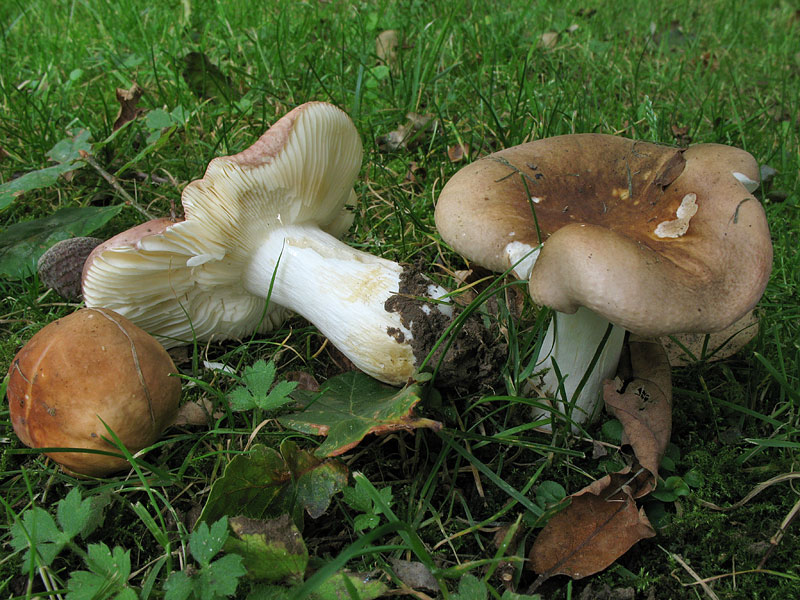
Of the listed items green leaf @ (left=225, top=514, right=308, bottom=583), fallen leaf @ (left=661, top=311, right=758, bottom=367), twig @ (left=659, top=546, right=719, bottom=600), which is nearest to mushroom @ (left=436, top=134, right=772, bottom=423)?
fallen leaf @ (left=661, top=311, right=758, bottom=367)

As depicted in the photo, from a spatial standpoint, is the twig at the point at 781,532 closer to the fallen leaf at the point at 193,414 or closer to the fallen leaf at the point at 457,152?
the fallen leaf at the point at 193,414

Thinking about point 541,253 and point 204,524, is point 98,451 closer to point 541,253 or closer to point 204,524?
point 204,524

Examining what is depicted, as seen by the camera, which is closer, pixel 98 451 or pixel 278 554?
pixel 278 554

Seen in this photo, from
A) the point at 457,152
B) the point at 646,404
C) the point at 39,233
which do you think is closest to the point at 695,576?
the point at 646,404

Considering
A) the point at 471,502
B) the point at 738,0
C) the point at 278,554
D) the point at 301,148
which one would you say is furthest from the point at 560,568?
the point at 738,0

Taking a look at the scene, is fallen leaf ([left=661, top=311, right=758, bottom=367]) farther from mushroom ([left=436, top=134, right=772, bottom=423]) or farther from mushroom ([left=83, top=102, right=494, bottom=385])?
mushroom ([left=83, top=102, right=494, bottom=385])

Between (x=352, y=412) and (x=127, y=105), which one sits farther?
(x=127, y=105)

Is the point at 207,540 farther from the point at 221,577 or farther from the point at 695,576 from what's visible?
the point at 695,576
